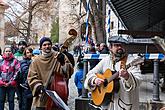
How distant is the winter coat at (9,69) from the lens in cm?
841

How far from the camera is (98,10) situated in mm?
17750

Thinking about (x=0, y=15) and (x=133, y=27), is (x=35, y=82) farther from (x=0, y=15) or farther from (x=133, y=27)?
(x=0, y=15)

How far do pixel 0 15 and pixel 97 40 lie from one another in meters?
27.0

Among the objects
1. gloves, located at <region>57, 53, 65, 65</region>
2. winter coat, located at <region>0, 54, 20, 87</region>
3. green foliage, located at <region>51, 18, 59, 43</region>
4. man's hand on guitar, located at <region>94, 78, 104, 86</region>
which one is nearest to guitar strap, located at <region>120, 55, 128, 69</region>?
man's hand on guitar, located at <region>94, 78, 104, 86</region>

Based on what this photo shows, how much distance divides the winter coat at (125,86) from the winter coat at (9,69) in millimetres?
4374

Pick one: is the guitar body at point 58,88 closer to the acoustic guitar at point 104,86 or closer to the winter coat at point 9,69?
the acoustic guitar at point 104,86

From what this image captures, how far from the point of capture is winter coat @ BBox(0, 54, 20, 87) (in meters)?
8.41

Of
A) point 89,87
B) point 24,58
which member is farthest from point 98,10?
point 89,87

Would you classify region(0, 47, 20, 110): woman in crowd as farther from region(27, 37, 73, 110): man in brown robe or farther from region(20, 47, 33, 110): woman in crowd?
region(27, 37, 73, 110): man in brown robe

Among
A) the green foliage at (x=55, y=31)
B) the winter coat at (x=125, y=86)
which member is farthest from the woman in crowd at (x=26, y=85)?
the green foliage at (x=55, y=31)

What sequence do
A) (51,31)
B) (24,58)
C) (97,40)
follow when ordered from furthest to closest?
(51,31) → (97,40) → (24,58)

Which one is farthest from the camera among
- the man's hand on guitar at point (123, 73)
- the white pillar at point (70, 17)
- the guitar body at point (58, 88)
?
the white pillar at point (70, 17)

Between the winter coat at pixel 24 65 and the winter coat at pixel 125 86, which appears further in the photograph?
the winter coat at pixel 24 65

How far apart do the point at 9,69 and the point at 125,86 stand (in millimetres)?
4934
